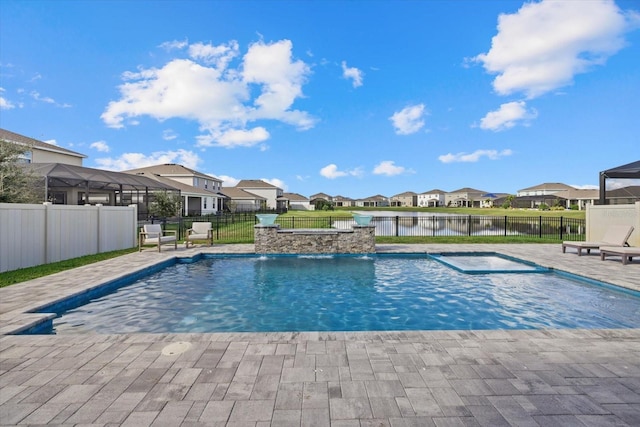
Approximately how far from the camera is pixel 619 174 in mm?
13469

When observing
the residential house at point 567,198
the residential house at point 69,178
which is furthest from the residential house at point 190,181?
the residential house at point 567,198

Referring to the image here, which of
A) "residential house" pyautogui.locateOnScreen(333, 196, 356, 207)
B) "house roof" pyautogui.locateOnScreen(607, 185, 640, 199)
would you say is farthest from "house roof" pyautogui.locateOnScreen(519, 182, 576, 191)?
"house roof" pyautogui.locateOnScreen(607, 185, 640, 199)

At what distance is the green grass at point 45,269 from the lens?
23.5 feet

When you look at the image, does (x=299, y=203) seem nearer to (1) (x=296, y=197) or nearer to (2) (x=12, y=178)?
(1) (x=296, y=197)

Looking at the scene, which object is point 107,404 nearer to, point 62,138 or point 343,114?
point 343,114

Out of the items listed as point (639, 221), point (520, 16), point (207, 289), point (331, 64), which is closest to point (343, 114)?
point (331, 64)

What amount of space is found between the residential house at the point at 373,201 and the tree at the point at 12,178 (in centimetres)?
10989

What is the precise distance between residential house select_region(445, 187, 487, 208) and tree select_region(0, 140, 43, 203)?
Result: 9584 cm

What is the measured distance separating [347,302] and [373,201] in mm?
113883

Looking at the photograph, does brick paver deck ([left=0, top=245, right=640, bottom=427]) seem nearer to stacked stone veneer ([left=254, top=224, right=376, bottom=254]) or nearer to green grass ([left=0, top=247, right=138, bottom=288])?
green grass ([left=0, top=247, right=138, bottom=288])

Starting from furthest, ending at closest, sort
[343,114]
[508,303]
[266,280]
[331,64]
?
[343,114] → [331,64] → [266,280] → [508,303]

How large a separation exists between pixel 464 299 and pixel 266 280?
4840 millimetres

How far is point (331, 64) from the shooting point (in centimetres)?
1983

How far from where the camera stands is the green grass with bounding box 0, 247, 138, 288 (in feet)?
23.5
